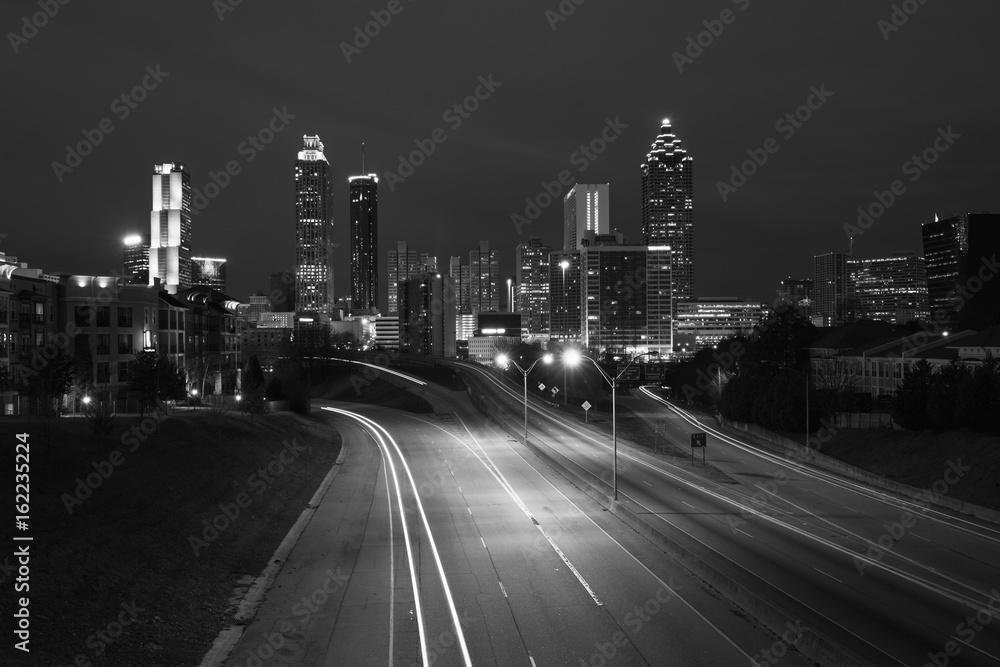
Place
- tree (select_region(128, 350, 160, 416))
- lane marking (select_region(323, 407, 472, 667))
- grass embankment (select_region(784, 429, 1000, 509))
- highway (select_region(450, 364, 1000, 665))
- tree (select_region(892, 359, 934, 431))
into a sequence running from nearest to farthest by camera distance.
Answer: lane marking (select_region(323, 407, 472, 667))
highway (select_region(450, 364, 1000, 665))
grass embankment (select_region(784, 429, 1000, 509))
tree (select_region(128, 350, 160, 416))
tree (select_region(892, 359, 934, 431))

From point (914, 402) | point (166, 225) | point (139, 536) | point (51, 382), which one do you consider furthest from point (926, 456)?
point (166, 225)

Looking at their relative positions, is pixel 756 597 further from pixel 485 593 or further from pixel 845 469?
pixel 845 469

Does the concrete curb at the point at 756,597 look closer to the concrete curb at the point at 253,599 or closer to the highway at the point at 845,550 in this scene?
the highway at the point at 845,550

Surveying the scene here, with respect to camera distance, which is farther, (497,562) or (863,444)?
(863,444)

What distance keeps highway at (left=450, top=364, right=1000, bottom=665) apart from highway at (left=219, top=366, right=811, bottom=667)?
218cm

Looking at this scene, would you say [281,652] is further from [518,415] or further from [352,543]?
[518,415]

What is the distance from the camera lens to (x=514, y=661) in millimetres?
14953

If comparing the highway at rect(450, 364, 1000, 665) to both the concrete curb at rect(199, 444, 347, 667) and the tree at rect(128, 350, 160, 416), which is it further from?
the tree at rect(128, 350, 160, 416)

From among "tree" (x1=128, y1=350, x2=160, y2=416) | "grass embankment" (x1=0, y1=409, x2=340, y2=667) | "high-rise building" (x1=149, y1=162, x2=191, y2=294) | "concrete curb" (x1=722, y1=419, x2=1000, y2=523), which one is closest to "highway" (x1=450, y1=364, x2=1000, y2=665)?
"concrete curb" (x1=722, y1=419, x2=1000, y2=523)

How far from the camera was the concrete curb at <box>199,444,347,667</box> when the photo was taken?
1510cm

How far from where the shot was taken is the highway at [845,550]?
658 inches

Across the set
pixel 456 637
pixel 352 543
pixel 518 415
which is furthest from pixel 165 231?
pixel 456 637

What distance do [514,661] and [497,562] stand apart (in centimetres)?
783

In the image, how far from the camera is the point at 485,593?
19531mm
